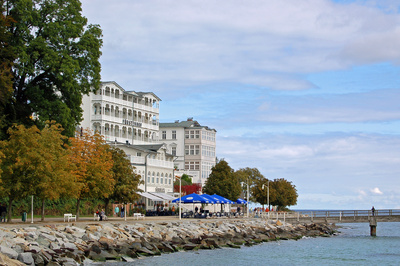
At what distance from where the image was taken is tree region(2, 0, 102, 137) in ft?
170

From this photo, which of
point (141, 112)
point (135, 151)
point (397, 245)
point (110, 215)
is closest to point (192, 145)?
point (141, 112)

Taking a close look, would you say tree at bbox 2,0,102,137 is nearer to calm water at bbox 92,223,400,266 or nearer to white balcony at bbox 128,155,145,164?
calm water at bbox 92,223,400,266

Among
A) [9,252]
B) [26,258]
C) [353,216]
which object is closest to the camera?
[9,252]

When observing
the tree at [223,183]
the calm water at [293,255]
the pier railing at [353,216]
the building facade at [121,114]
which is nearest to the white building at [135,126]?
the building facade at [121,114]

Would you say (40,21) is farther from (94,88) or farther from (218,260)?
(218,260)

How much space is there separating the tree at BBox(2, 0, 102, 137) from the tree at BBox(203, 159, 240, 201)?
3379 cm

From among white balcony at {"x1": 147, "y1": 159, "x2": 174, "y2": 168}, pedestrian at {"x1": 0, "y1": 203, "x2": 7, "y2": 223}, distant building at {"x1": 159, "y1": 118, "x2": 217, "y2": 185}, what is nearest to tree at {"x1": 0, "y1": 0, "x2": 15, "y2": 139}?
pedestrian at {"x1": 0, "y1": 203, "x2": 7, "y2": 223}

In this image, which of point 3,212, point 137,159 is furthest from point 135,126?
point 3,212

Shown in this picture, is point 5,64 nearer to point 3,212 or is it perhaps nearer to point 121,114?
point 3,212

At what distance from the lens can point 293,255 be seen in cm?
4903

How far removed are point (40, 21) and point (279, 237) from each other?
108 feet

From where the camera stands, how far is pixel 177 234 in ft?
159

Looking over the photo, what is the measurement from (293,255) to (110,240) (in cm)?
1716

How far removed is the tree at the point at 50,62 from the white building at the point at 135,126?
20.5 meters
